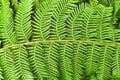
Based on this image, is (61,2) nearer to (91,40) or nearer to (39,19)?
(39,19)

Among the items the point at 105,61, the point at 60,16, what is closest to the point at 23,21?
the point at 60,16

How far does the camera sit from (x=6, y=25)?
2.67 meters

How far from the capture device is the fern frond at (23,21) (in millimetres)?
2663

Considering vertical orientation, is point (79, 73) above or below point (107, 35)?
below

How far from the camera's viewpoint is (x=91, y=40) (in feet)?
8.96

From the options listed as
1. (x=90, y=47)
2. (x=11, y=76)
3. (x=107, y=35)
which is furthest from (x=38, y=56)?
(x=107, y=35)

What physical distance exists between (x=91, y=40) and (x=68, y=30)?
0.80 feet

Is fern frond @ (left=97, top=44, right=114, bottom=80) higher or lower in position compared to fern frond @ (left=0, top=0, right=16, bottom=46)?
lower

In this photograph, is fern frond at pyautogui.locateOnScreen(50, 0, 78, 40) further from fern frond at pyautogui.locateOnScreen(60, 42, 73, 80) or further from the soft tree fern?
fern frond at pyautogui.locateOnScreen(60, 42, 73, 80)

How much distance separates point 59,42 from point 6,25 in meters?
0.53

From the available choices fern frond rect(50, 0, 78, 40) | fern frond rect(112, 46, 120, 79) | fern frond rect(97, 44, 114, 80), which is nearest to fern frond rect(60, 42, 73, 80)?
fern frond rect(50, 0, 78, 40)

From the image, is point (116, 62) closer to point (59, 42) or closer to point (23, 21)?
point (59, 42)

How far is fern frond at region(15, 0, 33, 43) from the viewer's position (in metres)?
2.66

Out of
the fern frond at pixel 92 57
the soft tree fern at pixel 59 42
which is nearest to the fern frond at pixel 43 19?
the soft tree fern at pixel 59 42
